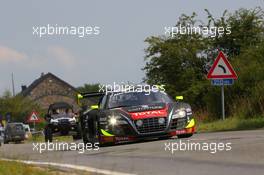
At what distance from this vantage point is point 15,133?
174ft

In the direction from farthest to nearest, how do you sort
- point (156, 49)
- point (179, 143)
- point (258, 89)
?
point (156, 49) → point (258, 89) → point (179, 143)

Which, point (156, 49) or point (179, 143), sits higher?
point (156, 49)

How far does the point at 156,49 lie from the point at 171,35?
5.09 feet

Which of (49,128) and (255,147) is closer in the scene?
(255,147)

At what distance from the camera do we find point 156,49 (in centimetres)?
4719

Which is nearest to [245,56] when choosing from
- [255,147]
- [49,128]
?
[49,128]

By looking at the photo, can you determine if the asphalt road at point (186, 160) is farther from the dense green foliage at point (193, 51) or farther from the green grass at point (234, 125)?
the dense green foliage at point (193, 51)

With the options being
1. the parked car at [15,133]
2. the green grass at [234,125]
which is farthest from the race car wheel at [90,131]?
the parked car at [15,133]

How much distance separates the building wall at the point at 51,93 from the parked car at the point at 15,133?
9014 cm

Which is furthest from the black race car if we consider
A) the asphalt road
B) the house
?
the house

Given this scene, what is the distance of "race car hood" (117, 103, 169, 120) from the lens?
18.0 meters

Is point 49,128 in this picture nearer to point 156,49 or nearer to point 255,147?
point 156,49

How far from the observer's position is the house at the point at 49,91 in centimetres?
14600

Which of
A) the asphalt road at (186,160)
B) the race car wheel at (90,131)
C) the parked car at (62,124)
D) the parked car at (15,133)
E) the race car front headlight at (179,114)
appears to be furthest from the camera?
the parked car at (15,133)
